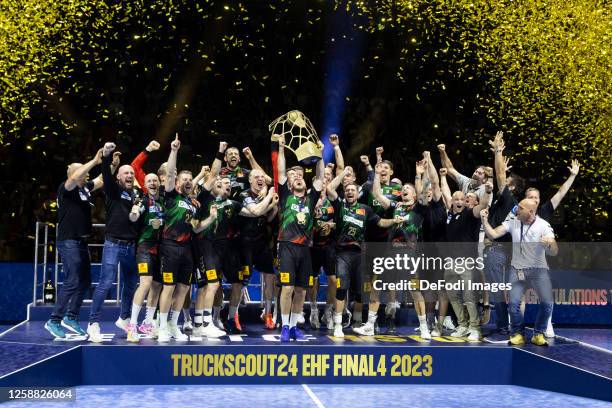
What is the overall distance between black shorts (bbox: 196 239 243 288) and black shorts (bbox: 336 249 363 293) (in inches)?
36.2

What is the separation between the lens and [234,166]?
8445 mm

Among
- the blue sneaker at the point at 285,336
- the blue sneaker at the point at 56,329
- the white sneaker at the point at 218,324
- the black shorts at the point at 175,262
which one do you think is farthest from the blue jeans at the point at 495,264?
the blue sneaker at the point at 56,329

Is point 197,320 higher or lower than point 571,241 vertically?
lower

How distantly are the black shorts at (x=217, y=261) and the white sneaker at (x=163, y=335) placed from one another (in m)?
0.66

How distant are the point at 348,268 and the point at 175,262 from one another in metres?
1.64

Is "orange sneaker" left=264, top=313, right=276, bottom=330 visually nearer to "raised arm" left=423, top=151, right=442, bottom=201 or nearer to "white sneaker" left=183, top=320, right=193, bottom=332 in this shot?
"white sneaker" left=183, top=320, right=193, bottom=332

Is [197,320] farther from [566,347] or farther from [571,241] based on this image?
[571,241]

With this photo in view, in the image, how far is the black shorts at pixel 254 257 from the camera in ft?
26.7

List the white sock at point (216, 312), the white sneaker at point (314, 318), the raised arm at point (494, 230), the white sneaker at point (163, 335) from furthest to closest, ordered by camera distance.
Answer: the white sneaker at point (314, 318) → the white sock at point (216, 312) → the raised arm at point (494, 230) → the white sneaker at point (163, 335)

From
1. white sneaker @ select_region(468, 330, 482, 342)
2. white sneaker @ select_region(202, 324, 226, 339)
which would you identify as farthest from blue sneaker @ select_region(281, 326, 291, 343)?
white sneaker @ select_region(468, 330, 482, 342)

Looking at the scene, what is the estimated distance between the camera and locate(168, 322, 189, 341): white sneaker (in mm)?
7371

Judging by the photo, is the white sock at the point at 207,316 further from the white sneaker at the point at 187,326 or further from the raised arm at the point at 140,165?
the raised arm at the point at 140,165

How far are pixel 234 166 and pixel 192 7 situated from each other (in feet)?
13.0

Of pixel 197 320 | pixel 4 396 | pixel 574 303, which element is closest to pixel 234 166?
pixel 197 320
